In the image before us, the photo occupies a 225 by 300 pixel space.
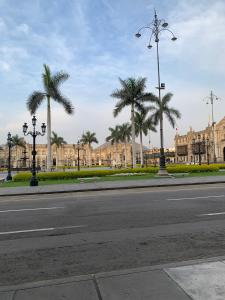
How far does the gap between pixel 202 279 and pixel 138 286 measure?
0.91 metres

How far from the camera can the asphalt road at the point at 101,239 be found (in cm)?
548

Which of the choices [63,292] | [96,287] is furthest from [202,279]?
[63,292]

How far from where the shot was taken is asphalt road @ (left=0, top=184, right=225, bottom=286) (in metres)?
5.48

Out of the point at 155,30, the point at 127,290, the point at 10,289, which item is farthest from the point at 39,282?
the point at 155,30

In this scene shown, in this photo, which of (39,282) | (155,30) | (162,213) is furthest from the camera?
(155,30)

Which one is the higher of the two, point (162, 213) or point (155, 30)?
point (155, 30)

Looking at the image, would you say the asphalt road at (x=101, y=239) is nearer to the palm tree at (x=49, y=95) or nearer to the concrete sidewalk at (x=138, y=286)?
the concrete sidewalk at (x=138, y=286)

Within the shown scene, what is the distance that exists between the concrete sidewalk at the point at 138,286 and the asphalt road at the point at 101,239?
→ 53cm

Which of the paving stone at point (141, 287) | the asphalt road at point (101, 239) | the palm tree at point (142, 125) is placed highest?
the palm tree at point (142, 125)

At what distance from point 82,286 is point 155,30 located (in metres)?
28.3

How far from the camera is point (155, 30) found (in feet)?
95.7

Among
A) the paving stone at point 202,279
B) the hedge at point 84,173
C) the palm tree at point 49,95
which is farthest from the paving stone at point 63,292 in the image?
the palm tree at point 49,95

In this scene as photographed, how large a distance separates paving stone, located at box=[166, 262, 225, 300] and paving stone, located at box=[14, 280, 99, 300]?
1.22m

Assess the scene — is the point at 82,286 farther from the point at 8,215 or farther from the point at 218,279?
the point at 8,215
